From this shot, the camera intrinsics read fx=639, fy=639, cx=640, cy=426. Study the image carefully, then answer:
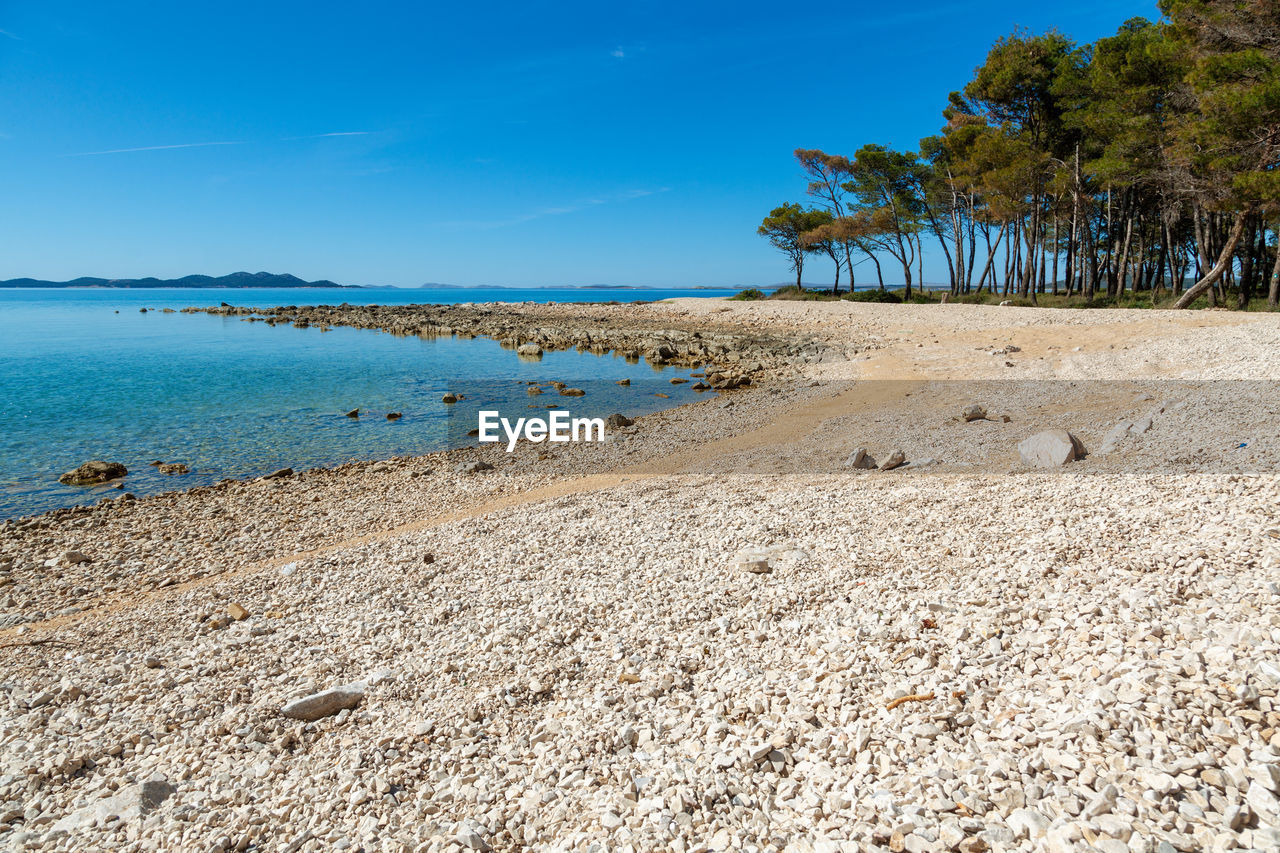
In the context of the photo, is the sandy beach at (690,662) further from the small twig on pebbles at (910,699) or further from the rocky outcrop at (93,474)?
the rocky outcrop at (93,474)

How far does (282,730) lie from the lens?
4.30 meters

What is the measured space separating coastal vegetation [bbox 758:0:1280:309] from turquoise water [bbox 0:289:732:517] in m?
18.2

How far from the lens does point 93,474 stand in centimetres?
1180

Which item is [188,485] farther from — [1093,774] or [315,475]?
[1093,774]

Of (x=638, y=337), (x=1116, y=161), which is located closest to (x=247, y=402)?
(x=638, y=337)

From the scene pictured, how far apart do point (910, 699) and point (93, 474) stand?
14205mm

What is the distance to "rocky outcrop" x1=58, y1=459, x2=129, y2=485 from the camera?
458 inches

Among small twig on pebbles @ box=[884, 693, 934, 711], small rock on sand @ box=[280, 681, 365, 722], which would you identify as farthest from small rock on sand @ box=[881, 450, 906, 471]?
small rock on sand @ box=[280, 681, 365, 722]

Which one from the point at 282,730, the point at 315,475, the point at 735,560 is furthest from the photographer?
the point at 315,475

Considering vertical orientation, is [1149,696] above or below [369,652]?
above

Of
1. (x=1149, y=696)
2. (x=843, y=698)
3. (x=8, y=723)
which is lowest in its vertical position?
(x=8, y=723)

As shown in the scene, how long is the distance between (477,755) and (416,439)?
12.2m

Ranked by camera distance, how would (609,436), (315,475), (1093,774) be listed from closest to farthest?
1. (1093,774)
2. (315,475)
3. (609,436)

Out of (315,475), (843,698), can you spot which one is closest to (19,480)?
(315,475)
